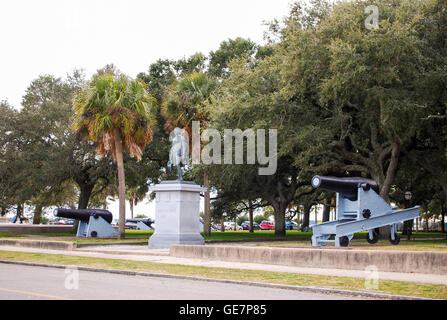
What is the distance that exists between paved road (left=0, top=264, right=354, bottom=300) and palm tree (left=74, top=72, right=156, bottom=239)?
1787 cm

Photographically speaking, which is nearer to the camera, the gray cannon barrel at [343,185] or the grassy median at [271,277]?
the grassy median at [271,277]

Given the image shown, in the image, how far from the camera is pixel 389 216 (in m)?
21.3

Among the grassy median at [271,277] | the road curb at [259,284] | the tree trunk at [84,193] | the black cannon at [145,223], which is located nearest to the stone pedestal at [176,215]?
the grassy median at [271,277]

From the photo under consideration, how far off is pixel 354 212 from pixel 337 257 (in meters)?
6.88

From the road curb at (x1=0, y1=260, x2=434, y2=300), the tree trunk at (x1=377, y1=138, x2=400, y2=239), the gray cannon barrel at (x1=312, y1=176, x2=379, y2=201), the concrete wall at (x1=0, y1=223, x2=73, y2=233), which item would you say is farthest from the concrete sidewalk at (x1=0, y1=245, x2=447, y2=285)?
the concrete wall at (x1=0, y1=223, x2=73, y2=233)

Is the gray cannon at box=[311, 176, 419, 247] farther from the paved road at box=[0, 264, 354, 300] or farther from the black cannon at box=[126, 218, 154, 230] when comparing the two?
the black cannon at box=[126, 218, 154, 230]

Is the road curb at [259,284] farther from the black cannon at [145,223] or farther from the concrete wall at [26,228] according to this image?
the black cannon at [145,223]

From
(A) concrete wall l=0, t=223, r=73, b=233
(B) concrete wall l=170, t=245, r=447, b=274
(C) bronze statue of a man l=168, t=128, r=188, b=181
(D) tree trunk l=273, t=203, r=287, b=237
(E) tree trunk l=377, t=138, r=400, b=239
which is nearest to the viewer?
(B) concrete wall l=170, t=245, r=447, b=274

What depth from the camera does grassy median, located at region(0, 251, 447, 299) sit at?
418 inches

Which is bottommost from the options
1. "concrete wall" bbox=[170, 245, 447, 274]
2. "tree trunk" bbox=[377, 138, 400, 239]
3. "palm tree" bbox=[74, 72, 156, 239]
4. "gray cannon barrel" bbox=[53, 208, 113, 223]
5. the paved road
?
the paved road

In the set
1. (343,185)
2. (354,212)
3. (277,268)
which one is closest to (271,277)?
(277,268)

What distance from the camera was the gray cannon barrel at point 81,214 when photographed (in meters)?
33.6

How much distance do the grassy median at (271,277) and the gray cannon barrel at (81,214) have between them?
15.7 m
